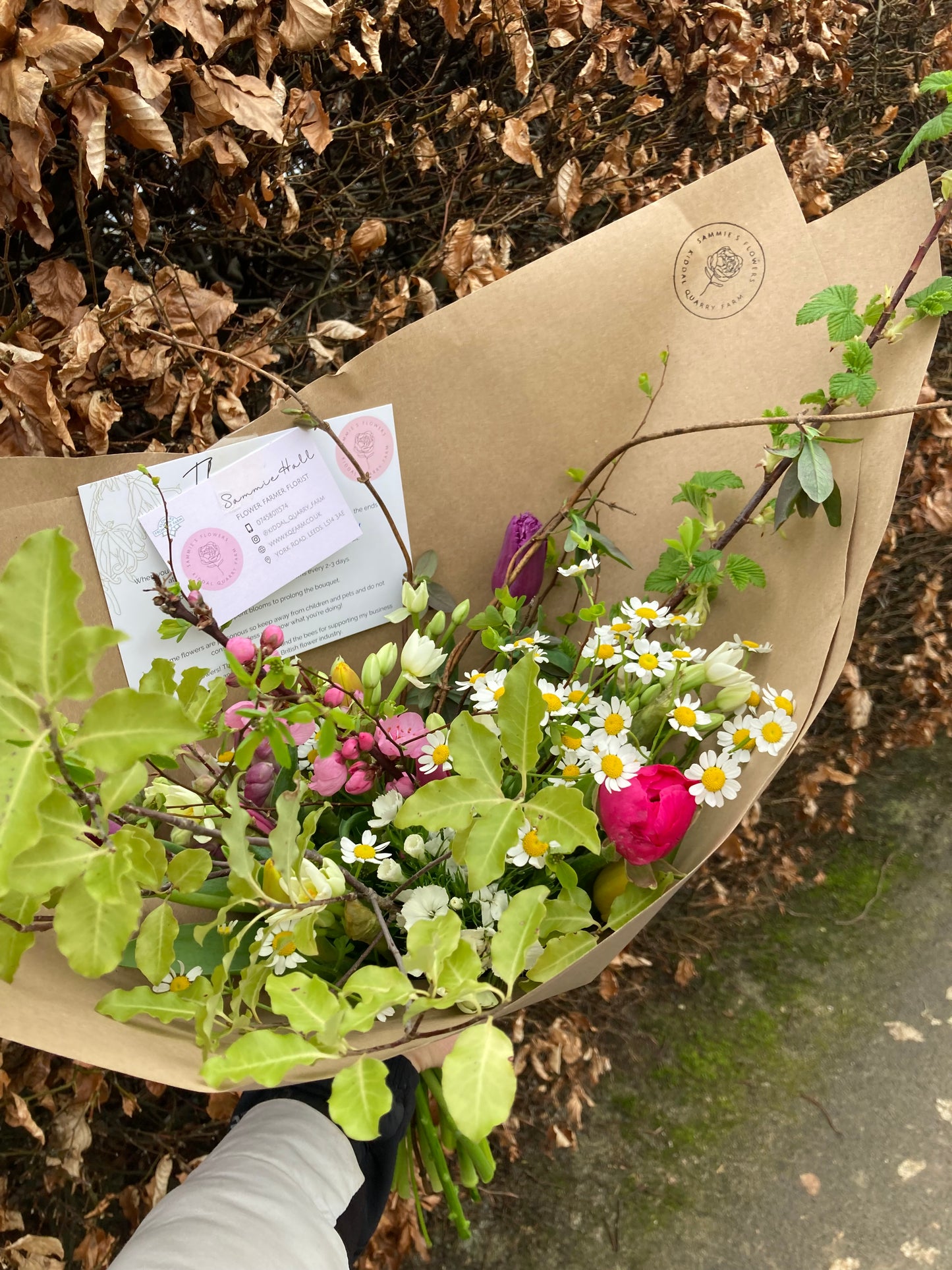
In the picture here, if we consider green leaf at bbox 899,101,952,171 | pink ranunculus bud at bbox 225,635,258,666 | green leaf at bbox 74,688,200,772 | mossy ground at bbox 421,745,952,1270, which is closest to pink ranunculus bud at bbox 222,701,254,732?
→ pink ranunculus bud at bbox 225,635,258,666

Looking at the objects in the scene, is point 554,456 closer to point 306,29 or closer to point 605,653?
point 605,653

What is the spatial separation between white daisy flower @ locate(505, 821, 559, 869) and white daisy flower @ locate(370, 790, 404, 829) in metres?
0.10

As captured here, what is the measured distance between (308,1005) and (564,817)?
0.17m

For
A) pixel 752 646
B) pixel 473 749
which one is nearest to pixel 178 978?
pixel 473 749

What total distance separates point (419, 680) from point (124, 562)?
28cm

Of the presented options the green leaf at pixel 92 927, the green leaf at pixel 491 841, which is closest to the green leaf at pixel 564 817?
the green leaf at pixel 491 841

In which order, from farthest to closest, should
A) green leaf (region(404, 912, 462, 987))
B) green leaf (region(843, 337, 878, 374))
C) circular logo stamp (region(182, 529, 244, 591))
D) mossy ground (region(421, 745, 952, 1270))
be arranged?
mossy ground (region(421, 745, 952, 1270))
circular logo stamp (region(182, 529, 244, 591))
green leaf (region(843, 337, 878, 374))
green leaf (region(404, 912, 462, 987))

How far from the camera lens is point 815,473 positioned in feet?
1.96

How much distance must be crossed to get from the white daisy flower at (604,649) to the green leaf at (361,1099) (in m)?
0.31

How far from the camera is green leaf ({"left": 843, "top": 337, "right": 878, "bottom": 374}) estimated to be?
62 cm

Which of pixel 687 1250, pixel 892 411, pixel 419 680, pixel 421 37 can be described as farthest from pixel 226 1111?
pixel 421 37

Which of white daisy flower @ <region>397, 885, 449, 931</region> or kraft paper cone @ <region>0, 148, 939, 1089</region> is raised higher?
kraft paper cone @ <region>0, 148, 939, 1089</region>

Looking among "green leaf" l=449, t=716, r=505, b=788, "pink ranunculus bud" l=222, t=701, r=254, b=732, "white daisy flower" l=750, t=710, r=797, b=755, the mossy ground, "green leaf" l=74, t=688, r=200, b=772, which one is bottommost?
the mossy ground

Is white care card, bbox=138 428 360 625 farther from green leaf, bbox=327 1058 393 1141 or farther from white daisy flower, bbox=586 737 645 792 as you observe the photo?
green leaf, bbox=327 1058 393 1141
